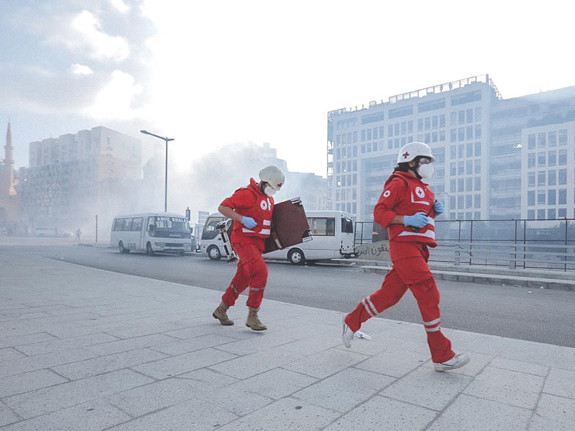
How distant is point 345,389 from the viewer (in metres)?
2.71

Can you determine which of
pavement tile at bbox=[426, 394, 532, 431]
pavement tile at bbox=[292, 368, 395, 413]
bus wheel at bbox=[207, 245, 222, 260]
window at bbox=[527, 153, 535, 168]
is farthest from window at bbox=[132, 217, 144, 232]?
window at bbox=[527, 153, 535, 168]

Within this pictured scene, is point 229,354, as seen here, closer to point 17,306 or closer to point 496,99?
point 17,306

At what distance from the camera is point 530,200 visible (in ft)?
236

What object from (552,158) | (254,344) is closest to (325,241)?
(254,344)

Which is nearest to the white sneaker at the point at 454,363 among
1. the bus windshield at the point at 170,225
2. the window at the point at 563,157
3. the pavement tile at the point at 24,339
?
the pavement tile at the point at 24,339

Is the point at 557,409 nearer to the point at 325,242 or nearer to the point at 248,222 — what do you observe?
the point at 248,222

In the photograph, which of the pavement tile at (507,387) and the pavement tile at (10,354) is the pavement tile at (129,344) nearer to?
the pavement tile at (10,354)

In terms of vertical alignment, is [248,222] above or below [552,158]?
below

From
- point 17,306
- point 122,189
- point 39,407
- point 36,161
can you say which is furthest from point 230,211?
point 36,161

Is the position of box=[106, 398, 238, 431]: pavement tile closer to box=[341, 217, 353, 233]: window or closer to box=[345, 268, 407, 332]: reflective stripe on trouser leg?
box=[345, 268, 407, 332]: reflective stripe on trouser leg

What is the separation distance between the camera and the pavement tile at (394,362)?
312 centimetres

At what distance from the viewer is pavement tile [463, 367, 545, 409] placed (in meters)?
2.61

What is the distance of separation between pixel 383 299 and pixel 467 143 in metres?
84.5

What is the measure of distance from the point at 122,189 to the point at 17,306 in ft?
316
